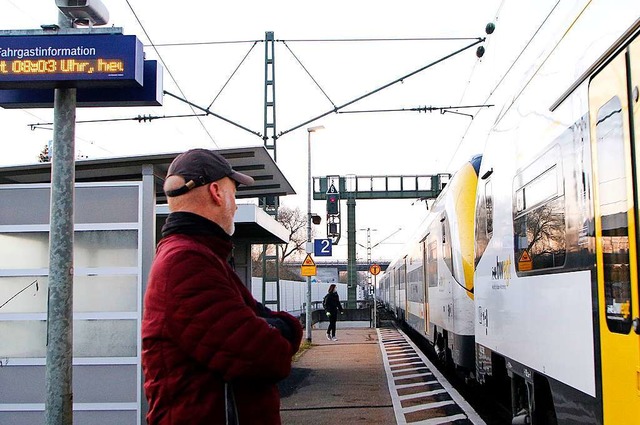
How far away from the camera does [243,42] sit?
14844mm

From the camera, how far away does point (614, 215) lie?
3711 millimetres

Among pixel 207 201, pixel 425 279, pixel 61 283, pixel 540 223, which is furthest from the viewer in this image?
pixel 425 279

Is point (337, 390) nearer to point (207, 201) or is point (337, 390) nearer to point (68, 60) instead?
point (68, 60)

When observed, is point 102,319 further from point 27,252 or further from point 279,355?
point 279,355

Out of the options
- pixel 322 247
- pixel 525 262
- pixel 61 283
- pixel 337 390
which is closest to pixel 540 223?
pixel 525 262

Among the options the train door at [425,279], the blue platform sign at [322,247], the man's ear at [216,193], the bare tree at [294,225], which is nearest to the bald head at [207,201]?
the man's ear at [216,193]

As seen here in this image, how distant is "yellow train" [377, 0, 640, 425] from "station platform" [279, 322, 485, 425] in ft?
8.46

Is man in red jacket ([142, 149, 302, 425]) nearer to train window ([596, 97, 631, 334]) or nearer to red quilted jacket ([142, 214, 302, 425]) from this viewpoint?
red quilted jacket ([142, 214, 302, 425])

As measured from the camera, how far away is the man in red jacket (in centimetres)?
240

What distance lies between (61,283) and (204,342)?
3.53 meters

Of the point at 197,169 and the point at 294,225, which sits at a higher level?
the point at 294,225

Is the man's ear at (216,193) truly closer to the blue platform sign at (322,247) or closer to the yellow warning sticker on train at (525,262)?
the yellow warning sticker on train at (525,262)

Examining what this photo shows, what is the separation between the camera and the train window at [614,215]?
11.7 ft

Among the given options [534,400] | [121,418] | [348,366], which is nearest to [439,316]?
[348,366]
